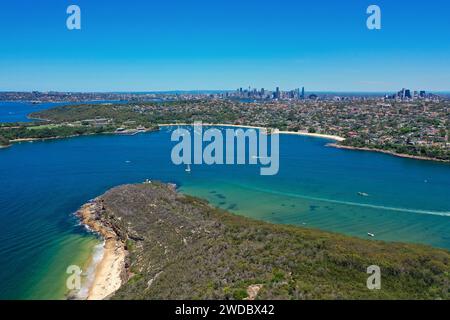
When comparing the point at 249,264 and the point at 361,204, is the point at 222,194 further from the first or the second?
the point at 249,264

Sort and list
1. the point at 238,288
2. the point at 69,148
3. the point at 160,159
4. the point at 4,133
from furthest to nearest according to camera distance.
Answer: the point at 4,133 → the point at 69,148 → the point at 160,159 → the point at 238,288

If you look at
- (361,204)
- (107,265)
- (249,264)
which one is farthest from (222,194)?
(249,264)

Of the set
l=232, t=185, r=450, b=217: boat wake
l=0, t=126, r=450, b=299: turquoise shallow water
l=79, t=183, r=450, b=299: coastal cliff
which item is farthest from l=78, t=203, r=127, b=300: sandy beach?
l=232, t=185, r=450, b=217: boat wake

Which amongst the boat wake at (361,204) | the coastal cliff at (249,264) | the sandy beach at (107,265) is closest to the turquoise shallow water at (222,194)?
the boat wake at (361,204)

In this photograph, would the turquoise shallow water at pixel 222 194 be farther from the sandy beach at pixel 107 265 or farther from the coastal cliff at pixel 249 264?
the coastal cliff at pixel 249 264

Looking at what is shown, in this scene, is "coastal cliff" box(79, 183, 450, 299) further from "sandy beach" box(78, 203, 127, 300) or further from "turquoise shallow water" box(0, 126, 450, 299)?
"turquoise shallow water" box(0, 126, 450, 299)
